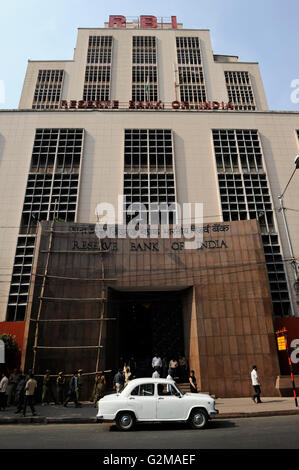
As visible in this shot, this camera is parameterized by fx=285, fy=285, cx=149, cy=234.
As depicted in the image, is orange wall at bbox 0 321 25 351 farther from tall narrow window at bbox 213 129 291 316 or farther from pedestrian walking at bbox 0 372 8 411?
tall narrow window at bbox 213 129 291 316

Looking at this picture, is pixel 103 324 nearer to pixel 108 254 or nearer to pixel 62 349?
pixel 62 349

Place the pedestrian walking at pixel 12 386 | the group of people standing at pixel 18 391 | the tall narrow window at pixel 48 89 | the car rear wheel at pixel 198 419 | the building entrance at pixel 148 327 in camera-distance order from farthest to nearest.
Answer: the tall narrow window at pixel 48 89 → the building entrance at pixel 148 327 → the pedestrian walking at pixel 12 386 → the group of people standing at pixel 18 391 → the car rear wheel at pixel 198 419

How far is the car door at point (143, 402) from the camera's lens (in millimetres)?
8852

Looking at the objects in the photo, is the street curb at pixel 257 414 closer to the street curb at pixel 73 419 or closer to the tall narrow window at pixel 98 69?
the street curb at pixel 73 419

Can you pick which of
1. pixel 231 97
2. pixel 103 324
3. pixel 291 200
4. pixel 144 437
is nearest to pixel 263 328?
pixel 103 324

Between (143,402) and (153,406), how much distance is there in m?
0.33

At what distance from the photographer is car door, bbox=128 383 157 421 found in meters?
8.85

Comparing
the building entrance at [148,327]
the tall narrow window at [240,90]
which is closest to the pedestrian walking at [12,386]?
the building entrance at [148,327]

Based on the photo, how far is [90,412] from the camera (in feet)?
39.1

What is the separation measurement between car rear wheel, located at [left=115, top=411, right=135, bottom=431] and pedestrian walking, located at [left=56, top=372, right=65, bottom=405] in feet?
21.5

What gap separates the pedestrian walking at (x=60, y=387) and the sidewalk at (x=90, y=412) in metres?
0.73

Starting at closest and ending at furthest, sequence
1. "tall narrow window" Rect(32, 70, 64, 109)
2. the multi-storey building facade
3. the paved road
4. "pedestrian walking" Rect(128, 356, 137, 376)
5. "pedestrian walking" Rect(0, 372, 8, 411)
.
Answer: the paved road
"pedestrian walking" Rect(0, 372, 8, 411)
"pedestrian walking" Rect(128, 356, 137, 376)
the multi-storey building facade
"tall narrow window" Rect(32, 70, 64, 109)
